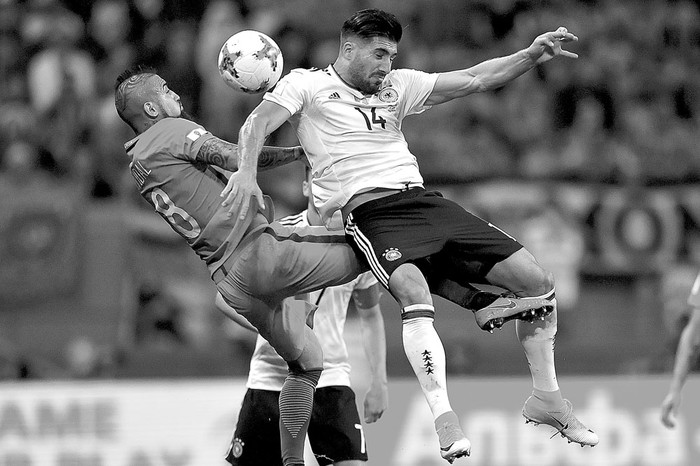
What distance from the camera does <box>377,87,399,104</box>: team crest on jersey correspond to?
7113 millimetres

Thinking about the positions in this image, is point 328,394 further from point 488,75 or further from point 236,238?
point 488,75

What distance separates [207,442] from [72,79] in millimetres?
4991

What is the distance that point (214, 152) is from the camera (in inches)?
270

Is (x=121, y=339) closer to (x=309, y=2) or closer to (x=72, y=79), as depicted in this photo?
(x=72, y=79)

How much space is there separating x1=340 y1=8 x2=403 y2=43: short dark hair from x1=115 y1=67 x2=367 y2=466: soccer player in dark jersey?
36.3 inches

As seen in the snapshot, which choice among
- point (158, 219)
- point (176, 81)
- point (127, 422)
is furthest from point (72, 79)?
point (127, 422)

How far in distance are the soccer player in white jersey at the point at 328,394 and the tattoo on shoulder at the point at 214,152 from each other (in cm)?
99

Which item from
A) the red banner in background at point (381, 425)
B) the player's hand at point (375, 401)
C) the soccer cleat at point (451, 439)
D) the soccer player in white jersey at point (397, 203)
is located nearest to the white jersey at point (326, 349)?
the player's hand at point (375, 401)

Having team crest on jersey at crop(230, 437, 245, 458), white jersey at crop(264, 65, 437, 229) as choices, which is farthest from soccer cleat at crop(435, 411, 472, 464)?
team crest on jersey at crop(230, 437, 245, 458)

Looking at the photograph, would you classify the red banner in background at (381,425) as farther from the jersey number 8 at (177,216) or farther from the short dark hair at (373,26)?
the short dark hair at (373,26)

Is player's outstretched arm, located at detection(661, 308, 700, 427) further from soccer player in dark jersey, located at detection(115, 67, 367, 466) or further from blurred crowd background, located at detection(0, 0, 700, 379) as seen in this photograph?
blurred crowd background, located at detection(0, 0, 700, 379)

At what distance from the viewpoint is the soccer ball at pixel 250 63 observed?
696 cm

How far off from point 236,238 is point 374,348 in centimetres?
146

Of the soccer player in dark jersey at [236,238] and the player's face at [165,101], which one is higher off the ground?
the player's face at [165,101]
